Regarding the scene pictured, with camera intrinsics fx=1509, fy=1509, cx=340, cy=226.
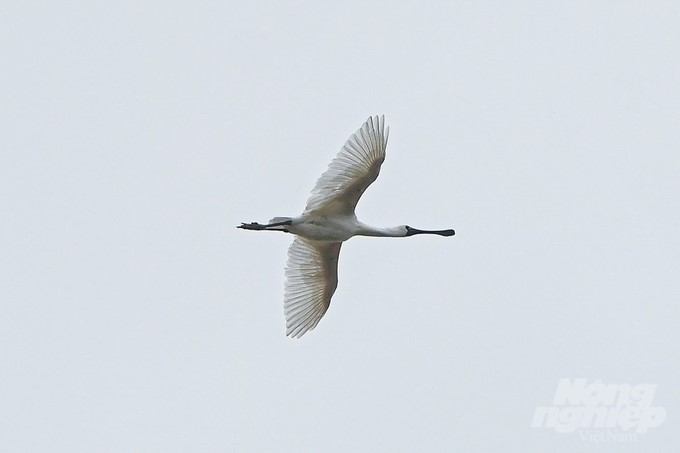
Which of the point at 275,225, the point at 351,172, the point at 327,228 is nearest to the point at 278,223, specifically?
the point at 275,225

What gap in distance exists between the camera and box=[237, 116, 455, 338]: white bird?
65.6 feet

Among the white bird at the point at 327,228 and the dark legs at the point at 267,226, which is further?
the dark legs at the point at 267,226

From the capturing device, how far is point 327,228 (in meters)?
20.9

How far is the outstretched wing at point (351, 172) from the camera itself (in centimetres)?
1989

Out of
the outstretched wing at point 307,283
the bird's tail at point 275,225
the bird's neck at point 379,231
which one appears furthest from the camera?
the outstretched wing at point 307,283

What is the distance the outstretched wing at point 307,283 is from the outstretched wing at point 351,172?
125 centimetres

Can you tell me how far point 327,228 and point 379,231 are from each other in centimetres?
89

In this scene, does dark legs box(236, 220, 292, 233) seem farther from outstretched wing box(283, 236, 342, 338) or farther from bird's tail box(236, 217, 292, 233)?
outstretched wing box(283, 236, 342, 338)

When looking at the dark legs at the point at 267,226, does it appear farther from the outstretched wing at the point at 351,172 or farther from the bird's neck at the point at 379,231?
the bird's neck at the point at 379,231

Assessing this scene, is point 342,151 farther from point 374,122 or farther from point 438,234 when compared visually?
point 438,234

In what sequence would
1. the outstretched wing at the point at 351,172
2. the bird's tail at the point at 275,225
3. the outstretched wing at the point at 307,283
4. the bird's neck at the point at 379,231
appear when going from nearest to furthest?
the outstretched wing at the point at 351,172
the bird's tail at the point at 275,225
the bird's neck at the point at 379,231
the outstretched wing at the point at 307,283

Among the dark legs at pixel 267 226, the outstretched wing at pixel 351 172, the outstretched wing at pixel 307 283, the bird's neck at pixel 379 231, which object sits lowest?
the outstretched wing at pixel 307 283

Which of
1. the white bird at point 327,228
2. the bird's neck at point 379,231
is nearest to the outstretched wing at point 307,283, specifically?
the white bird at point 327,228

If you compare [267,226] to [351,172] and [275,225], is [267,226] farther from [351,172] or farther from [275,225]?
[351,172]
